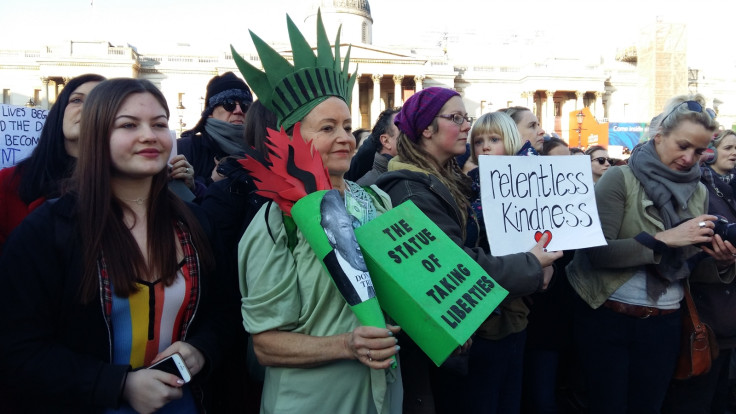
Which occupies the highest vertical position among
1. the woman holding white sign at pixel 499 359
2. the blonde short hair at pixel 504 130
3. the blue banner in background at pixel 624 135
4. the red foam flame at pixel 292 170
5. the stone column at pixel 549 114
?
the stone column at pixel 549 114

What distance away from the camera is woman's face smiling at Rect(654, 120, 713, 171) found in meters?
2.86

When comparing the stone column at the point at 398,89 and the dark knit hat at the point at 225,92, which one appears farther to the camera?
the stone column at the point at 398,89

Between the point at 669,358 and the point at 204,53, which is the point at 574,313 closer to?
the point at 669,358

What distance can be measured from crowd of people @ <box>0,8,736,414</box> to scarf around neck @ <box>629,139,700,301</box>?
1 cm

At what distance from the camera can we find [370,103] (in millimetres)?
42906

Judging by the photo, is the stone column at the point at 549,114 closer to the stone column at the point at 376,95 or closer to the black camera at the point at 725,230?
the stone column at the point at 376,95

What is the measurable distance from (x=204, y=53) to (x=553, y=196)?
40.3 m

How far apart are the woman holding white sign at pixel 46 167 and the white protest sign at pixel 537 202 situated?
6.55ft

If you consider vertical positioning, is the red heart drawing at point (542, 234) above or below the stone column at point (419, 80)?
below

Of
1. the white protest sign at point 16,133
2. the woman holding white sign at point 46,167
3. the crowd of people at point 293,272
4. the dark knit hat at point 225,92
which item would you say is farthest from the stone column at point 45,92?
the woman holding white sign at point 46,167

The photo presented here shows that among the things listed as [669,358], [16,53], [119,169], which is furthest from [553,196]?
[16,53]

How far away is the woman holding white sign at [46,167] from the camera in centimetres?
231

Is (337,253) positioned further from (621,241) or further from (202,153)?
(202,153)

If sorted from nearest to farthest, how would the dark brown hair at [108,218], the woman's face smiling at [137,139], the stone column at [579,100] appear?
the dark brown hair at [108,218] → the woman's face smiling at [137,139] → the stone column at [579,100]
